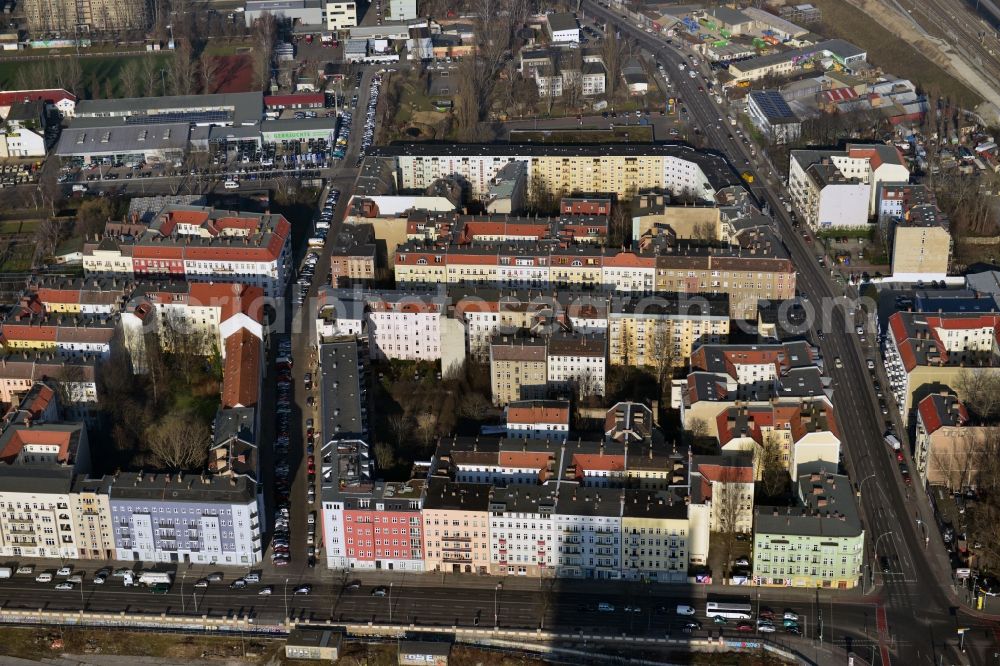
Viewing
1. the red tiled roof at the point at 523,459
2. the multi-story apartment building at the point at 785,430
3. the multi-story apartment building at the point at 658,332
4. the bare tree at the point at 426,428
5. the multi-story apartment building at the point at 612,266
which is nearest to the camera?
the red tiled roof at the point at 523,459

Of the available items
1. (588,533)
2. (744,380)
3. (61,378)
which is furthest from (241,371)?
(744,380)

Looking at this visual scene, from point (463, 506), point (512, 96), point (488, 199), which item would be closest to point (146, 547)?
point (463, 506)

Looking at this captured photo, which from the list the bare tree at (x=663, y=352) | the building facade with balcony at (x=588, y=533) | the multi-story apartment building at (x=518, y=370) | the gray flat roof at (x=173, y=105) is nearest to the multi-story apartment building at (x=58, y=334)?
the multi-story apartment building at (x=518, y=370)

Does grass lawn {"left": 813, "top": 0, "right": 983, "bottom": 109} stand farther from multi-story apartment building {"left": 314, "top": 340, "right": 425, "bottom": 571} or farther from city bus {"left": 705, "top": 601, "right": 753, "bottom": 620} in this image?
multi-story apartment building {"left": 314, "top": 340, "right": 425, "bottom": 571}

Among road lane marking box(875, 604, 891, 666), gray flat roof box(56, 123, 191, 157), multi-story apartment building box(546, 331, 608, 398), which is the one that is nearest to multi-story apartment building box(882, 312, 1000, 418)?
road lane marking box(875, 604, 891, 666)

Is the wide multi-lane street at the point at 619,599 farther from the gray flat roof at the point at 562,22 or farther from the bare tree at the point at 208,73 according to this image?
the gray flat roof at the point at 562,22
